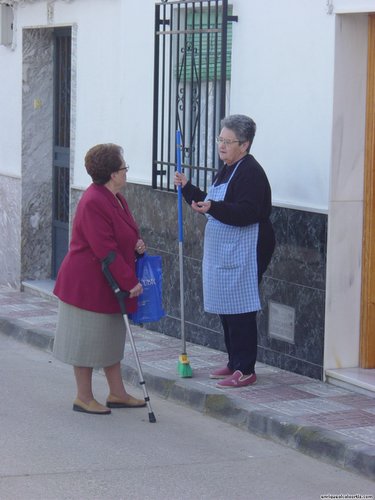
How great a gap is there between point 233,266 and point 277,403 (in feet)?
3.08

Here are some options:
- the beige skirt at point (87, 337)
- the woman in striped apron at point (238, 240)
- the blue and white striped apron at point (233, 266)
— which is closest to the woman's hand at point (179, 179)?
the woman in striped apron at point (238, 240)

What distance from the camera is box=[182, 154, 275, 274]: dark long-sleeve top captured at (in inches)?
288

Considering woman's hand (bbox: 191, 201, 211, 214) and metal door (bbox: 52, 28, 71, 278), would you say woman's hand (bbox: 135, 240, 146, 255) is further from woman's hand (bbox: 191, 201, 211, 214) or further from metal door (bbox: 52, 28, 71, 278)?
metal door (bbox: 52, 28, 71, 278)

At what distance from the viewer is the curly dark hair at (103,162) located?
23.5 feet

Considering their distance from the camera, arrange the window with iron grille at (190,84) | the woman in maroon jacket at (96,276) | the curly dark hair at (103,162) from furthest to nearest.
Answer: the window with iron grille at (190,84) < the curly dark hair at (103,162) < the woman in maroon jacket at (96,276)

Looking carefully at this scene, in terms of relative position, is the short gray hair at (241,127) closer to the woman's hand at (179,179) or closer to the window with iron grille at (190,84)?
the woman's hand at (179,179)

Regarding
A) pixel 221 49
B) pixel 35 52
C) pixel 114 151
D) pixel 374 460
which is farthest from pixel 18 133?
pixel 374 460

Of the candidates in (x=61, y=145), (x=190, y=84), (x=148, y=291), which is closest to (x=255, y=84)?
(x=190, y=84)

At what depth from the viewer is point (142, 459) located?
6.35 meters

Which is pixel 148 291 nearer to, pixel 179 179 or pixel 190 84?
pixel 179 179

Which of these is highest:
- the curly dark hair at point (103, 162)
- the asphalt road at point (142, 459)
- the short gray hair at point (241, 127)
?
the short gray hair at point (241, 127)

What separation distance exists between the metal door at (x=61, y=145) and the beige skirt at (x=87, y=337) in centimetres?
468

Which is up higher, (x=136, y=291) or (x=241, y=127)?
(x=241, y=127)

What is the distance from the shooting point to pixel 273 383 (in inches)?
310
